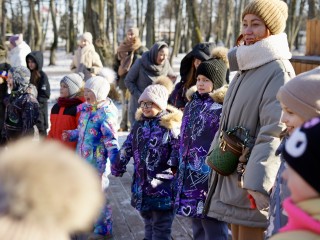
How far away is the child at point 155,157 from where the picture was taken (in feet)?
13.0

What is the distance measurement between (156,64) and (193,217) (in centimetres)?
366

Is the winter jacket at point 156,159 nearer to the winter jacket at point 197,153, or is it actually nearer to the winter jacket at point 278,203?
the winter jacket at point 197,153

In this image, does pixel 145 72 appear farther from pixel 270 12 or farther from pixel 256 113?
pixel 256 113

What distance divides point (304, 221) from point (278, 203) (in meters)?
0.87

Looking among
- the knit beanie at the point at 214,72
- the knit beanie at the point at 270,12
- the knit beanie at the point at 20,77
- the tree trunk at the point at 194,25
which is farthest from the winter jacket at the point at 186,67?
the tree trunk at the point at 194,25

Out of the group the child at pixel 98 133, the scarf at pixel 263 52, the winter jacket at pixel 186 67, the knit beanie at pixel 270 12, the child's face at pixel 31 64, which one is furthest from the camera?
the child's face at pixel 31 64

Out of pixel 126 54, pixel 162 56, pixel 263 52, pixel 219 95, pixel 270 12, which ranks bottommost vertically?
pixel 126 54

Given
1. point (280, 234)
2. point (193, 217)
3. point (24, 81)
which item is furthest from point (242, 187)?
point (24, 81)

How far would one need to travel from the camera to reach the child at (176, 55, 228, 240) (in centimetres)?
362

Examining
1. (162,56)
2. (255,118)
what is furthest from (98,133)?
(162,56)

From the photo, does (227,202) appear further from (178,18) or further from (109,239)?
(178,18)

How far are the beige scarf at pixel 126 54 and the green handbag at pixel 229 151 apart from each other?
546 cm

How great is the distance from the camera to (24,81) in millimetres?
5801

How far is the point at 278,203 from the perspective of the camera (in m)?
2.47
